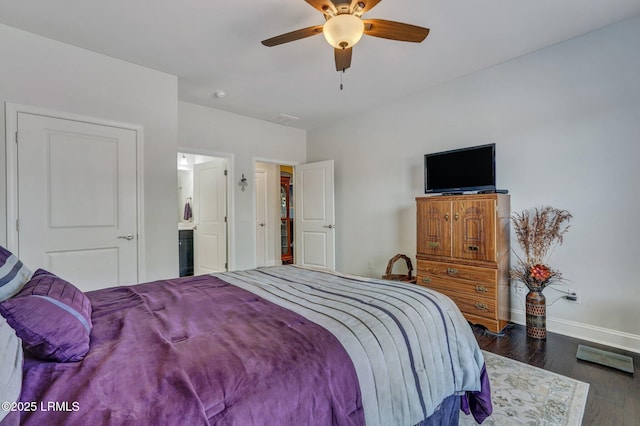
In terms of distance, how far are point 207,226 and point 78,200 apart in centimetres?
227

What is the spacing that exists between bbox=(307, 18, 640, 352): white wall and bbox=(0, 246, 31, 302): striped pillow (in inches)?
148

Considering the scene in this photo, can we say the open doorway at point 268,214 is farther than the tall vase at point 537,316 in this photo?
Yes

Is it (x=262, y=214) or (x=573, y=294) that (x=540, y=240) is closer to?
(x=573, y=294)

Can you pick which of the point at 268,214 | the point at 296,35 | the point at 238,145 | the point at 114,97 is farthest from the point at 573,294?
the point at 268,214

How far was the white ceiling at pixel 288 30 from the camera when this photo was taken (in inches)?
90.0

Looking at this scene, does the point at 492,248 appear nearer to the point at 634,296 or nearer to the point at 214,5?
the point at 634,296

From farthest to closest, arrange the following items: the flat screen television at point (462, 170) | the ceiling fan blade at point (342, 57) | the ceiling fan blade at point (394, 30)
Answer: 1. the flat screen television at point (462, 170)
2. the ceiling fan blade at point (342, 57)
3. the ceiling fan blade at point (394, 30)

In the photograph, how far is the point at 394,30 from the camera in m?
2.05

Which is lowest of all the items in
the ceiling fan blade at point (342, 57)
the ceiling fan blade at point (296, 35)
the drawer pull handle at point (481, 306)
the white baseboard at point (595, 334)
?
the white baseboard at point (595, 334)

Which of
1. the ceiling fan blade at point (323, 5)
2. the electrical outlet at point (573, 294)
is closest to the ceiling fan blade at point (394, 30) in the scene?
the ceiling fan blade at point (323, 5)

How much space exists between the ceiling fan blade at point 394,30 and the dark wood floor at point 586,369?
2.56 metres

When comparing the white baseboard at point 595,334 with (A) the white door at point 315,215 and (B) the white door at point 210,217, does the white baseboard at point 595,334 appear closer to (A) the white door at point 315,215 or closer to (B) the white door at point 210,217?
(A) the white door at point 315,215

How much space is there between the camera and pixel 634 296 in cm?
250

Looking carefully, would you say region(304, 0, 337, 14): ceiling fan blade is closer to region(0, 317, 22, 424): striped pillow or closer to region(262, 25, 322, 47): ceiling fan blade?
region(262, 25, 322, 47): ceiling fan blade
